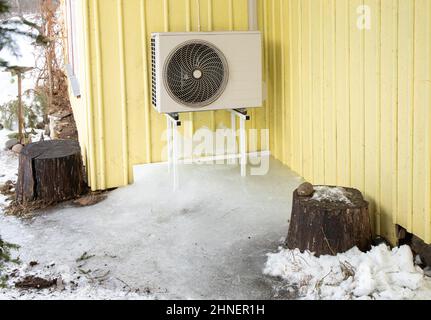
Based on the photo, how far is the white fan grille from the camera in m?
4.59

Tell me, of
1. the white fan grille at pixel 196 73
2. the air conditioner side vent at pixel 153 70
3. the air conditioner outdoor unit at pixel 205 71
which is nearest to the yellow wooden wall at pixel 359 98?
the air conditioner outdoor unit at pixel 205 71

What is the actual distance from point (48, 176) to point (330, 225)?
2.55m

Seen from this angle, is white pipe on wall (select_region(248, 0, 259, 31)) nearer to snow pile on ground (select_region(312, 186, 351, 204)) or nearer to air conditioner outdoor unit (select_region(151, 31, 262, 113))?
air conditioner outdoor unit (select_region(151, 31, 262, 113))

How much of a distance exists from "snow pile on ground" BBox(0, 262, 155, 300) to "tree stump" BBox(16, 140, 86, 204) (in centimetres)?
135

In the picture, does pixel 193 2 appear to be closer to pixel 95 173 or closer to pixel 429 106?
pixel 95 173

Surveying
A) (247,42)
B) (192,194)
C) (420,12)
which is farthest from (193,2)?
(420,12)

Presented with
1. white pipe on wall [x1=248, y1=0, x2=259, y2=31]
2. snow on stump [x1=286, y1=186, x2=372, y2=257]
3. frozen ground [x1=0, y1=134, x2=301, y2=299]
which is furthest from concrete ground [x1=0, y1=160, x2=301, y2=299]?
white pipe on wall [x1=248, y1=0, x2=259, y2=31]

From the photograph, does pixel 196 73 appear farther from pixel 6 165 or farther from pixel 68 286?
pixel 6 165

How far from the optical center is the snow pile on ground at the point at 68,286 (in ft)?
10.0

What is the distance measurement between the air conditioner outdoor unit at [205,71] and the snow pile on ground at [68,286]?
5.66 feet

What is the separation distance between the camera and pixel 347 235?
11.0 feet

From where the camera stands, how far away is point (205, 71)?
4680 mm

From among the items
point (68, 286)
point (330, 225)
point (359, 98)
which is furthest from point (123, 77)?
point (330, 225)
